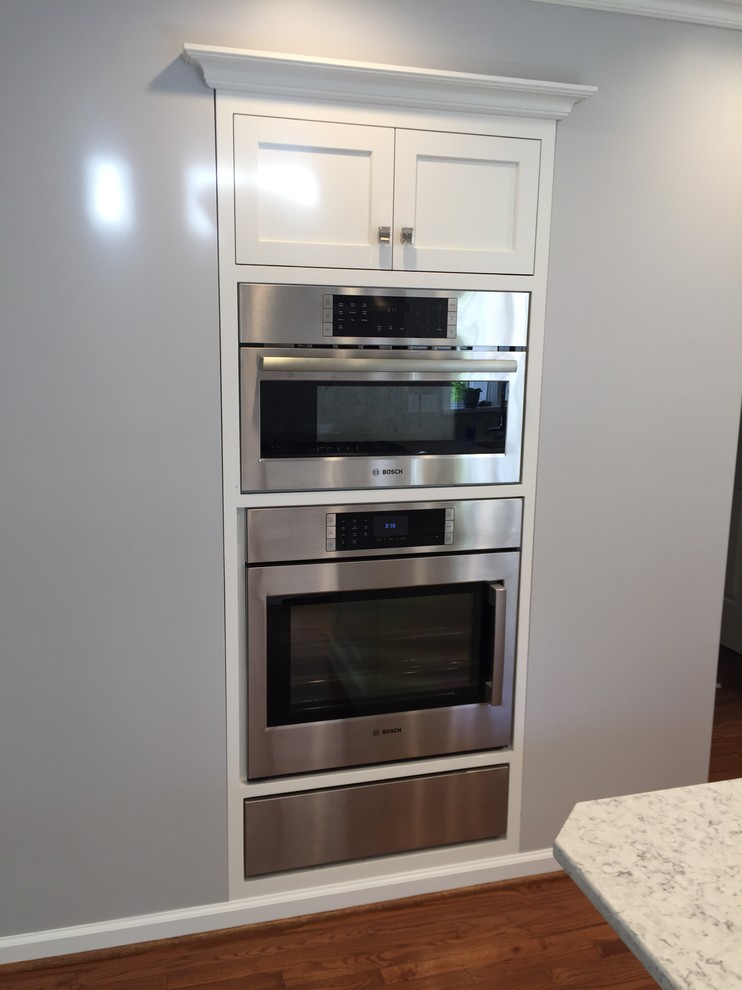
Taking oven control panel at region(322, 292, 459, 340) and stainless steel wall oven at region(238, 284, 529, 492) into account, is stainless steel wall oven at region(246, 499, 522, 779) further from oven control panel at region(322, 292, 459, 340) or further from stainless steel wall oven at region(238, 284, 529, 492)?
oven control panel at region(322, 292, 459, 340)

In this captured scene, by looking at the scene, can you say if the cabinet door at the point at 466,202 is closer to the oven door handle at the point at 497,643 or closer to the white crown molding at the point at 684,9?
the white crown molding at the point at 684,9

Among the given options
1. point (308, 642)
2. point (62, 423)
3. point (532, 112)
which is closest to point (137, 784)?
point (308, 642)

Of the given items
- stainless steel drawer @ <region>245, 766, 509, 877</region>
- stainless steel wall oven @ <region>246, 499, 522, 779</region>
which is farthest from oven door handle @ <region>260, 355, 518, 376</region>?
stainless steel drawer @ <region>245, 766, 509, 877</region>

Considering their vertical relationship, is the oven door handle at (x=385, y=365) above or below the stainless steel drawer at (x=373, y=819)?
above

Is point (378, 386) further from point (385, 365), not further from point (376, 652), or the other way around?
point (376, 652)

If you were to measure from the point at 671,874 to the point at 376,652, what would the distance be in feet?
4.38

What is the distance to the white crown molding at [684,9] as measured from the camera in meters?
2.19

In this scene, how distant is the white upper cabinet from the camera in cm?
203

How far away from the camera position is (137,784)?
2.18 meters

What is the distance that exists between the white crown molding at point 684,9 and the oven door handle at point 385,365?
962 millimetres

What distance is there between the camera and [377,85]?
201 centimetres

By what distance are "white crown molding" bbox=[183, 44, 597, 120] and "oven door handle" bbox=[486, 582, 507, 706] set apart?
4.29 ft

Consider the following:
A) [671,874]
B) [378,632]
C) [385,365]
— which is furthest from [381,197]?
[671,874]

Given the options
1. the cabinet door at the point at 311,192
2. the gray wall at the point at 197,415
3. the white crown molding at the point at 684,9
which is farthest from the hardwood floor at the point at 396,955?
the white crown molding at the point at 684,9
